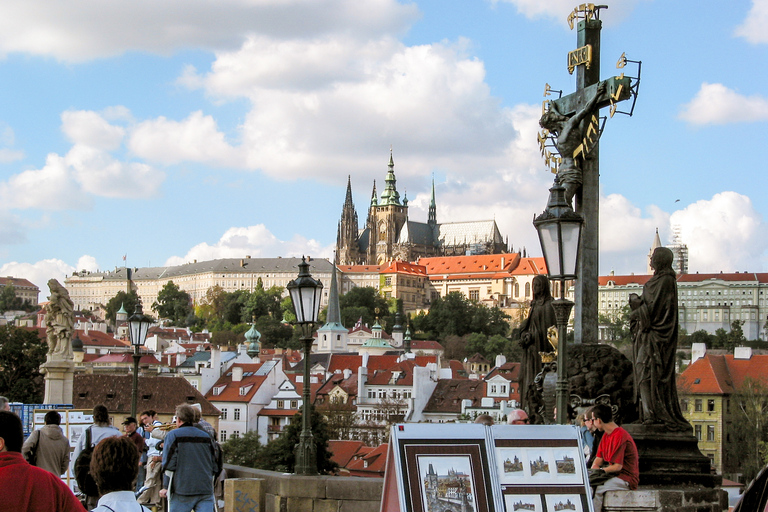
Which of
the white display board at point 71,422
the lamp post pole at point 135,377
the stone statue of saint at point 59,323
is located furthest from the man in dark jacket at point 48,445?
the stone statue of saint at point 59,323

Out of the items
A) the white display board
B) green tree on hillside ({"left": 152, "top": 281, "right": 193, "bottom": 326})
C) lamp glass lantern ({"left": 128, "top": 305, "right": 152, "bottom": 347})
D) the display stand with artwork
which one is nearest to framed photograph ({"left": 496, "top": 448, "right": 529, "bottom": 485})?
the display stand with artwork

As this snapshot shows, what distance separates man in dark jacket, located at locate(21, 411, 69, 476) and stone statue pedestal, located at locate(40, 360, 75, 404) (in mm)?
7412

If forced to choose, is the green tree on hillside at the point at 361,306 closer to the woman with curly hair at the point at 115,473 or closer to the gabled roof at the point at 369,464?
the gabled roof at the point at 369,464

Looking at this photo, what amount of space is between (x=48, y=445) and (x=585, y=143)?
6.69 metres

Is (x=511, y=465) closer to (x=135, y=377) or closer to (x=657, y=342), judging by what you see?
(x=657, y=342)

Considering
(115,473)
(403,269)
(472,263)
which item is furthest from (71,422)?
(472,263)

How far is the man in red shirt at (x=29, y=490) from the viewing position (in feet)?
13.7

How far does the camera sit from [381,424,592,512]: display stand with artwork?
5.30 m

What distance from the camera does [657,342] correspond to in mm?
8727

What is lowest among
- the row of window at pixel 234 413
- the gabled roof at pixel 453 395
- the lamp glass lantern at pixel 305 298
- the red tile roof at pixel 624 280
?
the row of window at pixel 234 413

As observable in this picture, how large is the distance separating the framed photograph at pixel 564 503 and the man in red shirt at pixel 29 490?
8.10ft

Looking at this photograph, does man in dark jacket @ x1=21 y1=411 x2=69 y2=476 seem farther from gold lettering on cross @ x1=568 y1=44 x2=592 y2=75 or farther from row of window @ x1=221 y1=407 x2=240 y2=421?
row of window @ x1=221 y1=407 x2=240 y2=421

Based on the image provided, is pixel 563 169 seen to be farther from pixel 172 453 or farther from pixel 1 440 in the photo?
pixel 1 440

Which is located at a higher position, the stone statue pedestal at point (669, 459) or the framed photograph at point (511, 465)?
the framed photograph at point (511, 465)
